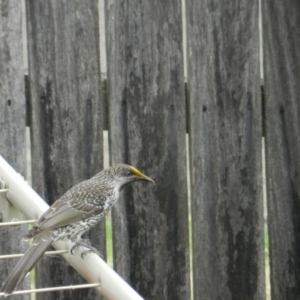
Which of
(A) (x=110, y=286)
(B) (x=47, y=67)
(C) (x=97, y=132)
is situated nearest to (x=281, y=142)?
(C) (x=97, y=132)

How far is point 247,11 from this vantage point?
4.74 metres

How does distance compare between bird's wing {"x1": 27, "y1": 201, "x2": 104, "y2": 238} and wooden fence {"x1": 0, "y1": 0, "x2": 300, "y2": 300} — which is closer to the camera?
bird's wing {"x1": 27, "y1": 201, "x2": 104, "y2": 238}

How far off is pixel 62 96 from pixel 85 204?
580 millimetres

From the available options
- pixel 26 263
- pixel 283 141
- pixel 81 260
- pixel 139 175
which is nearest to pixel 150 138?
pixel 139 175

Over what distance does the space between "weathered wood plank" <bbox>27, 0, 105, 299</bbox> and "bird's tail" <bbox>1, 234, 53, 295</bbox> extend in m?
0.84

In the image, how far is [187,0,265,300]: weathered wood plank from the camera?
4.73 m

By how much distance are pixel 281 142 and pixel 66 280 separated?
1369 mm

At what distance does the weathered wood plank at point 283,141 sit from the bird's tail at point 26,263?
1556 millimetres

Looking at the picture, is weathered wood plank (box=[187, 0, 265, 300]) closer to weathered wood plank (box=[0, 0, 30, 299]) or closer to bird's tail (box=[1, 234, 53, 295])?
weathered wood plank (box=[0, 0, 30, 299])

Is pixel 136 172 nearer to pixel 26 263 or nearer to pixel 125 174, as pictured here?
pixel 125 174

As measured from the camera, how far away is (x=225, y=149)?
4812 mm

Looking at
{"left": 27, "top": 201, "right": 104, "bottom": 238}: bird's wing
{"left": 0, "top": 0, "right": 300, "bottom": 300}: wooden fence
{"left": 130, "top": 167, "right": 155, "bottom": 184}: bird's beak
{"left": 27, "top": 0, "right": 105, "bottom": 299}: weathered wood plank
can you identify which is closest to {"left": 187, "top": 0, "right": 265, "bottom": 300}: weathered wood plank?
{"left": 0, "top": 0, "right": 300, "bottom": 300}: wooden fence

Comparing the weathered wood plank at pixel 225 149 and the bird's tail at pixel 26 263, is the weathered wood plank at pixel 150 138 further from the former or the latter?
the bird's tail at pixel 26 263

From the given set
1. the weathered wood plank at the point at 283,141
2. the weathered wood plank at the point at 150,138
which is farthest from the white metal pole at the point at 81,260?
the weathered wood plank at the point at 283,141
